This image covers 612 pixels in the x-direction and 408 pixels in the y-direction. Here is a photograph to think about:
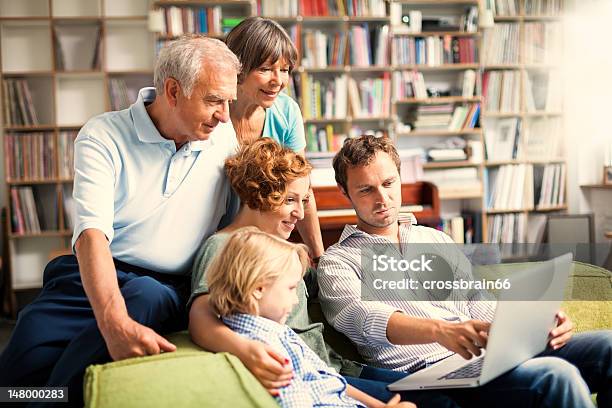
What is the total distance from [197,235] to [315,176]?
8.80 ft

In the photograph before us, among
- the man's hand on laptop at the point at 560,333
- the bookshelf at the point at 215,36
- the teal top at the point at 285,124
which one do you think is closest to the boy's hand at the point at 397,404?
the man's hand on laptop at the point at 560,333

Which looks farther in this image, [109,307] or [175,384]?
[109,307]

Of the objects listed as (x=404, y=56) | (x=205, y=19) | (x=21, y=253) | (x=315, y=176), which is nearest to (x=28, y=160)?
(x=21, y=253)

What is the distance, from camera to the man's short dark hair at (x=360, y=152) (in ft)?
6.59

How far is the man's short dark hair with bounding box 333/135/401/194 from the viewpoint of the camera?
2.01 m

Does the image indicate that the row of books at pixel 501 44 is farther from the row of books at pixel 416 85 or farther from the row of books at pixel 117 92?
the row of books at pixel 117 92

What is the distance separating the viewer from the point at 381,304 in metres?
1.80

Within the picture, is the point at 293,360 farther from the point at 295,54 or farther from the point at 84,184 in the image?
the point at 295,54

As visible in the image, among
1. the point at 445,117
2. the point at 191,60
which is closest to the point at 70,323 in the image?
the point at 191,60

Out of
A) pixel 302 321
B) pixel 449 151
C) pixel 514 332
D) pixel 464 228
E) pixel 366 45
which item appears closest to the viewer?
pixel 514 332

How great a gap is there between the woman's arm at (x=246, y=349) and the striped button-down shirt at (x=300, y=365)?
0.02 metres

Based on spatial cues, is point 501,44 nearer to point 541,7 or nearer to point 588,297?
point 541,7

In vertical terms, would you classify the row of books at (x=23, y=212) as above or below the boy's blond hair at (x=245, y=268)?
below

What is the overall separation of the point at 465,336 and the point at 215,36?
4338 mm
